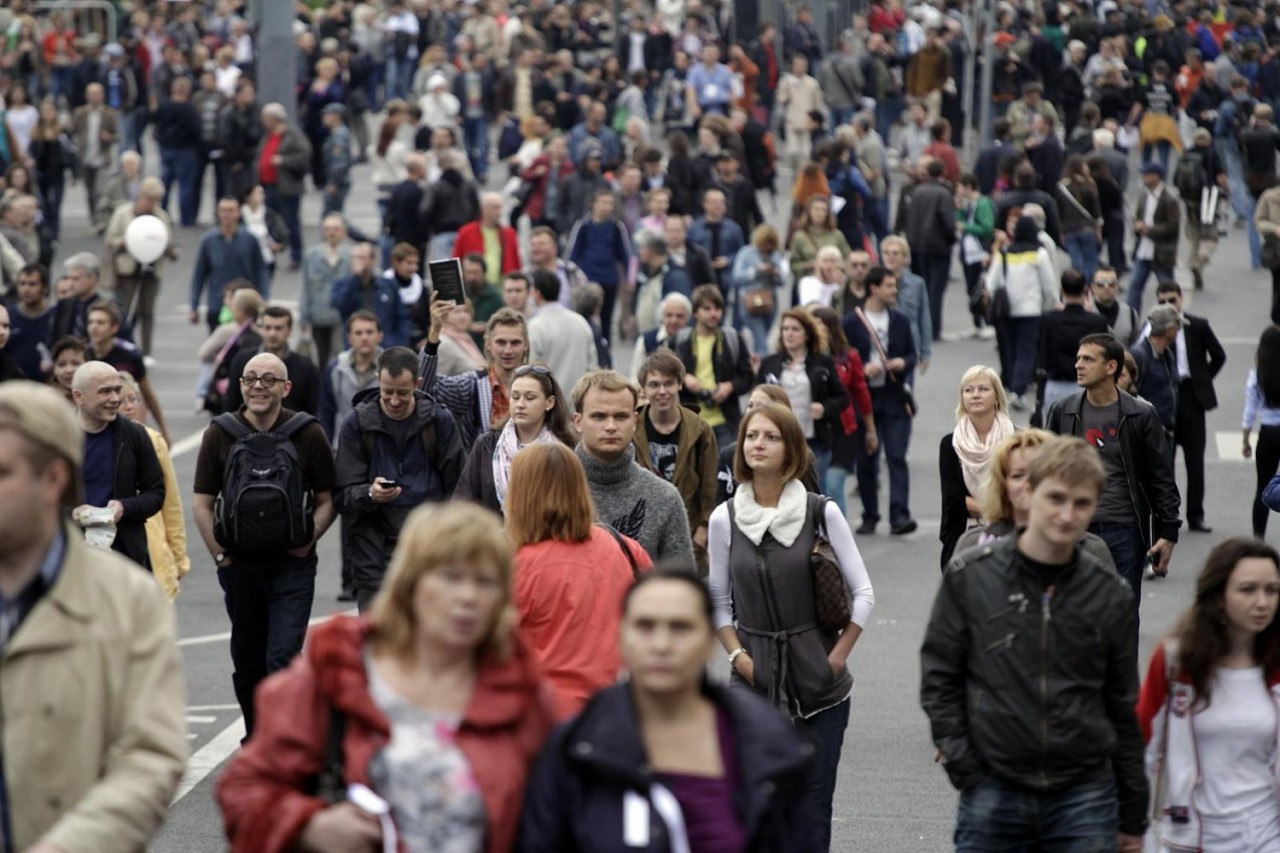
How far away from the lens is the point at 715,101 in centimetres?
3600

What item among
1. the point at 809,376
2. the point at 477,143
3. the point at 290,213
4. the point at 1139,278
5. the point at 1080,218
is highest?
the point at 477,143

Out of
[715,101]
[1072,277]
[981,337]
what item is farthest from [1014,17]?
[1072,277]

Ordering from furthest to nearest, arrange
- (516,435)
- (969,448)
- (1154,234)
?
(1154,234)
(969,448)
(516,435)

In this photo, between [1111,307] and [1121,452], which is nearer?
[1121,452]

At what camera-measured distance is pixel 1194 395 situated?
50.7 feet

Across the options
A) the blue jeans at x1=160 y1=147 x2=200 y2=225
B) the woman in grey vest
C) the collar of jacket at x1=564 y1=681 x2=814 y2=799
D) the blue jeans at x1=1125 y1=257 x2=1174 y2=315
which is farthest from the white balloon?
the collar of jacket at x1=564 y1=681 x2=814 y2=799

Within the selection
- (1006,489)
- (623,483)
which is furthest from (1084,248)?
(1006,489)

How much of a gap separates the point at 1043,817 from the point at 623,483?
8.44 feet

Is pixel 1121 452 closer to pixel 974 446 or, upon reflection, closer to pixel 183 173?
pixel 974 446

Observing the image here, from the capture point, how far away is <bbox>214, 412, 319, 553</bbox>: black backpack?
9.35m

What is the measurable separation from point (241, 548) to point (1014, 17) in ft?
109

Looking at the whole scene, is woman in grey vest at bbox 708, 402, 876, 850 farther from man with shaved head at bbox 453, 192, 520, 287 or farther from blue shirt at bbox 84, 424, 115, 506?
man with shaved head at bbox 453, 192, 520, 287

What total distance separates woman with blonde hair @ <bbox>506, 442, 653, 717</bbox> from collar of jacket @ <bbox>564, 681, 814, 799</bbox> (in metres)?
1.79

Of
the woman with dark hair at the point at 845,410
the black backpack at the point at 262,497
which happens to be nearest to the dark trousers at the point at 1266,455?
the woman with dark hair at the point at 845,410
